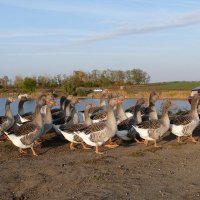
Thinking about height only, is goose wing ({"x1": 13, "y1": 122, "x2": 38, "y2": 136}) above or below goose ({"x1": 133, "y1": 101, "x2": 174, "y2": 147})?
above

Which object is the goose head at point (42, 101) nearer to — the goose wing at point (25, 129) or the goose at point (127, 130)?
the goose wing at point (25, 129)

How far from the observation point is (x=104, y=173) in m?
9.32

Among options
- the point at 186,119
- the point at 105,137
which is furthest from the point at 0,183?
the point at 186,119

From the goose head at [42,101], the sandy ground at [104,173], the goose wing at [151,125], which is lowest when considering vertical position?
the sandy ground at [104,173]

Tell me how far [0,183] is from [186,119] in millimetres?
7115

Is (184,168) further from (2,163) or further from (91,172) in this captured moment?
(2,163)

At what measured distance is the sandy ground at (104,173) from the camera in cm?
788

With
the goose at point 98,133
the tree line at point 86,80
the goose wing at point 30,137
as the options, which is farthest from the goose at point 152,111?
the tree line at point 86,80

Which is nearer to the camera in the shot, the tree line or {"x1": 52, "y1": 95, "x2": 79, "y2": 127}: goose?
{"x1": 52, "y1": 95, "x2": 79, "y2": 127}: goose

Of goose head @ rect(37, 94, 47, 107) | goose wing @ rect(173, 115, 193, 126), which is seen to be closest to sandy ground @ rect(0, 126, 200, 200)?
goose wing @ rect(173, 115, 193, 126)

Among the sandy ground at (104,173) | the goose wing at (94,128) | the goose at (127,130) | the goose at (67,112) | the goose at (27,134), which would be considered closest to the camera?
the sandy ground at (104,173)

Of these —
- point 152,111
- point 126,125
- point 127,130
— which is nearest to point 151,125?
point 127,130

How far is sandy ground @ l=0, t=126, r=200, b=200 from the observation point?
7.88m

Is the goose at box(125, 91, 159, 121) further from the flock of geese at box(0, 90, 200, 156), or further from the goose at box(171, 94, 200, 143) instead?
the goose at box(171, 94, 200, 143)
